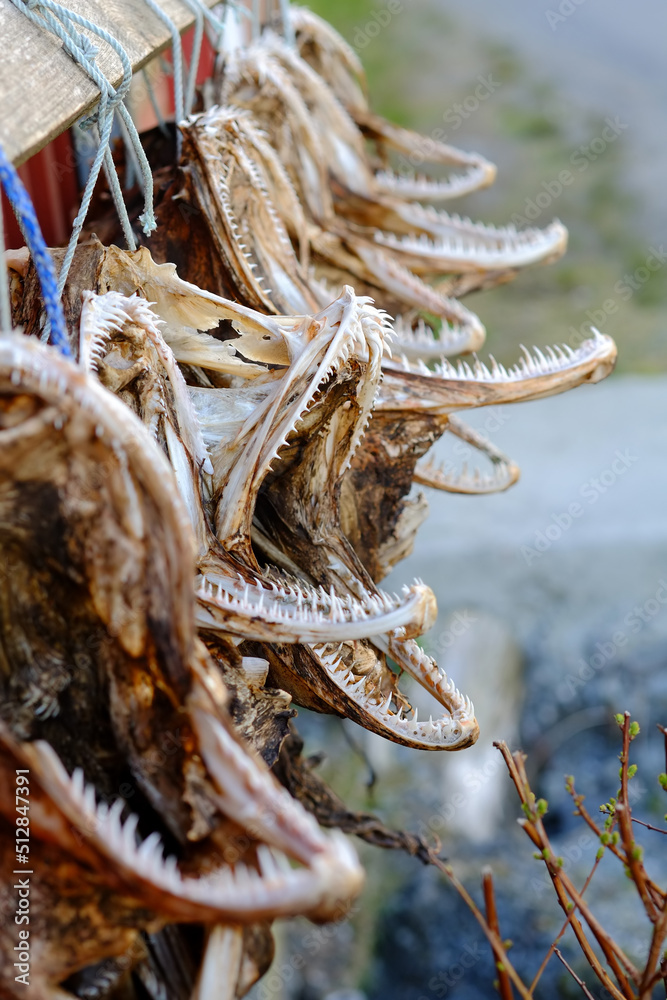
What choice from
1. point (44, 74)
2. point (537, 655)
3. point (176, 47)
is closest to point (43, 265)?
point (44, 74)

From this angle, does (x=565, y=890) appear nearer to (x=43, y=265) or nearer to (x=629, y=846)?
(x=629, y=846)

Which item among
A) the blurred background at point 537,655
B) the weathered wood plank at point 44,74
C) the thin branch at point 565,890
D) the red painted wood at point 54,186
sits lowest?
the blurred background at point 537,655

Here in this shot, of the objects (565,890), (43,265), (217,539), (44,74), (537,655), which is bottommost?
(537,655)

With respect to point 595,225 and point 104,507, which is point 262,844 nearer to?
point 104,507

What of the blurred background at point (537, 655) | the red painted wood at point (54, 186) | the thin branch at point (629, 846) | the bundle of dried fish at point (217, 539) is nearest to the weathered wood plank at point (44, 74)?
the bundle of dried fish at point (217, 539)

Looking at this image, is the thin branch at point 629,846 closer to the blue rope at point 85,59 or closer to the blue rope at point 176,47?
the blue rope at point 85,59

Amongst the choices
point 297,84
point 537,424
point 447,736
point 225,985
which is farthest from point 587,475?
point 225,985
